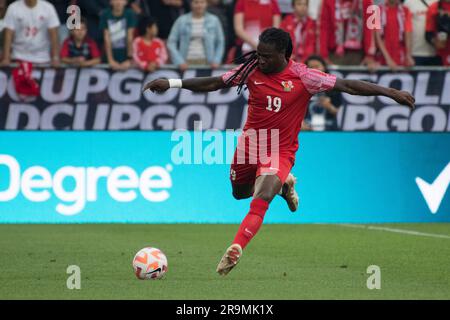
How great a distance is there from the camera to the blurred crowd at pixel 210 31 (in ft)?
53.4

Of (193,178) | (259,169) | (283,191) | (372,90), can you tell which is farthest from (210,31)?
(372,90)

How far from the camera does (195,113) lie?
1602 centimetres

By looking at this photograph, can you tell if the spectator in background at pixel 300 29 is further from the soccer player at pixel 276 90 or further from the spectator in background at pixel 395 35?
the soccer player at pixel 276 90

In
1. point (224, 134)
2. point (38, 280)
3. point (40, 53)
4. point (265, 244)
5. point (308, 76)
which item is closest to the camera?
point (38, 280)

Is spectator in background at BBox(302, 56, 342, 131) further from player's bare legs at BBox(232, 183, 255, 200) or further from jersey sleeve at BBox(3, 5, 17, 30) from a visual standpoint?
player's bare legs at BBox(232, 183, 255, 200)

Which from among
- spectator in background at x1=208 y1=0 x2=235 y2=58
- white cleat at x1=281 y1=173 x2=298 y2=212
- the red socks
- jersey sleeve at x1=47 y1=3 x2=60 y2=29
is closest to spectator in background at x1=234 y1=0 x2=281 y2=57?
spectator in background at x1=208 y1=0 x2=235 y2=58

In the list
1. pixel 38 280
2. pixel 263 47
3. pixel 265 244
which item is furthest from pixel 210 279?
pixel 265 244

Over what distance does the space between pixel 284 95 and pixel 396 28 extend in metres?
7.35

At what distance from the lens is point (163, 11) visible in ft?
56.5

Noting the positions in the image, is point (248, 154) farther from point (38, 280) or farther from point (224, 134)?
point (224, 134)

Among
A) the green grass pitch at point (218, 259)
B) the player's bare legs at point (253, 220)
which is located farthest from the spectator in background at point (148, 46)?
the player's bare legs at point (253, 220)

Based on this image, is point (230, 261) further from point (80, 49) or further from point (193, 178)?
point (80, 49)

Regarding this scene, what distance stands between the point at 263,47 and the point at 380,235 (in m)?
5.16

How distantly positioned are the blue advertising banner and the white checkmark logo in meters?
0.01
